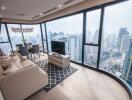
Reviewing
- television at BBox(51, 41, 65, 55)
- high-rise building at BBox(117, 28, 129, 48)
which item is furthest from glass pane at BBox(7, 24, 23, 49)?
high-rise building at BBox(117, 28, 129, 48)

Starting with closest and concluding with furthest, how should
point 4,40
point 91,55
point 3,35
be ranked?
point 91,55 < point 3,35 < point 4,40

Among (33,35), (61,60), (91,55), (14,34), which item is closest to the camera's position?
(91,55)

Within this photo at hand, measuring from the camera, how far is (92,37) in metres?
3.16

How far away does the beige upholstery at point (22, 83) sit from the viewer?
1.63 metres

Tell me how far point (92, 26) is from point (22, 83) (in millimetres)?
2976

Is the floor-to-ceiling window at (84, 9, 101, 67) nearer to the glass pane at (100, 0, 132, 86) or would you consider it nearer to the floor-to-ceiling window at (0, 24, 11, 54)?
the glass pane at (100, 0, 132, 86)

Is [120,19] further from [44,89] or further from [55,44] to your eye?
[44,89]

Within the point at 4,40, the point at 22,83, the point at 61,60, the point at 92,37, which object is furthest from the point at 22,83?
the point at 4,40

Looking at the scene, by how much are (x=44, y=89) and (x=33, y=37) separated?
5.18m

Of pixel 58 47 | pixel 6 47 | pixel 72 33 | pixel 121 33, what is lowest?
pixel 6 47

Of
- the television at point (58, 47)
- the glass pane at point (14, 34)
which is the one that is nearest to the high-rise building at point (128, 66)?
the television at point (58, 47)

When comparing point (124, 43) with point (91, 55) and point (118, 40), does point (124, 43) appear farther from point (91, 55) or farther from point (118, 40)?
point (91, 55)

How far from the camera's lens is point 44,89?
7.61 ft

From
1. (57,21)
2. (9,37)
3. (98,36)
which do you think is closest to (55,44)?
(57,21)
